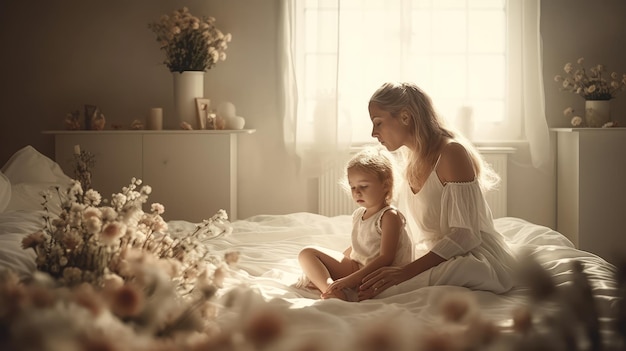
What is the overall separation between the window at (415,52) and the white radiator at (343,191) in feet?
0.50

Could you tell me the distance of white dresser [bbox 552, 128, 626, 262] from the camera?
405 centimetres

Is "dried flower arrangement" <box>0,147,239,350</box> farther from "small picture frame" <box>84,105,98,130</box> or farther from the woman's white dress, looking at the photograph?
"small picture frame" <box>84,105,98,130</box>

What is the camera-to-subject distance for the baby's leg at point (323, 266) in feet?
7.43

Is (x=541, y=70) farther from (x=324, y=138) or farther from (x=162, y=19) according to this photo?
(x=162, y=19)

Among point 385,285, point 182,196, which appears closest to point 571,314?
point 385,285

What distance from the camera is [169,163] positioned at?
13.8ft

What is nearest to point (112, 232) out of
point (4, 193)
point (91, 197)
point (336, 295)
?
point (91, 197)

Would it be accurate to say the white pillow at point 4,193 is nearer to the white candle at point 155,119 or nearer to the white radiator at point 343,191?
the white candle at point 155,119

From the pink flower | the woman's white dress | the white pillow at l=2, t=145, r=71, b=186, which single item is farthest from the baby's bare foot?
the white pillow at l=2, t=145, r=71, b=186

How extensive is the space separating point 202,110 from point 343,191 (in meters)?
1.03

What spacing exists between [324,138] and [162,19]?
1214mm

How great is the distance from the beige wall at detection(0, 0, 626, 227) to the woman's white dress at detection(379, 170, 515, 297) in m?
2.13

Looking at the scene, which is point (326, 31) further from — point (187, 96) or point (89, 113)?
point (89, 113)

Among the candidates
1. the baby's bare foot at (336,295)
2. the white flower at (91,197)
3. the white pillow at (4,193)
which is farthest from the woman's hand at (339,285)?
the white pillow at (4,193)
